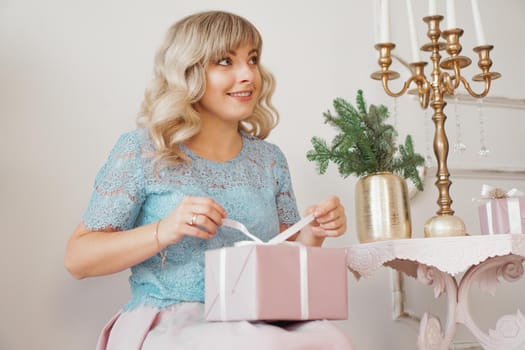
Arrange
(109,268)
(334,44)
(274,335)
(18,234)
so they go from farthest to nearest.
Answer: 1. (334,44)
2. (18,234)
3. (109,268)
4. (274,335)

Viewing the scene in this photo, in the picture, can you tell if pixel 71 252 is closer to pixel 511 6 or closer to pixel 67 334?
pixel 67 334

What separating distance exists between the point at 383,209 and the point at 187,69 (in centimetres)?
56

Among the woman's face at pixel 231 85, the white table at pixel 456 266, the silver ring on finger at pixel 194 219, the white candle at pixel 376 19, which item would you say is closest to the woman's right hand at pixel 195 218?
the silver ring on finger at pixel 194 219

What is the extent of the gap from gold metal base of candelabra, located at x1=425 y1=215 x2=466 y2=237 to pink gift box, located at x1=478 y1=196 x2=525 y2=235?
0.11 meters

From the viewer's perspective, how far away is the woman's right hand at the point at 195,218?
1.13 meters

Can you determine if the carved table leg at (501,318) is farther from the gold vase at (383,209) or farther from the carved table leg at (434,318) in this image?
the gold vase at (383,209)

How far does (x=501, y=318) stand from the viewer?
5.10 feet

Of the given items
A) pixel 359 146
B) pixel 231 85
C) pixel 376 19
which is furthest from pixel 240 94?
pixel 376 19

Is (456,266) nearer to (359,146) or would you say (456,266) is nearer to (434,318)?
(434,318)

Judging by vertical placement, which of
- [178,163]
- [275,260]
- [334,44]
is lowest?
[275,260]

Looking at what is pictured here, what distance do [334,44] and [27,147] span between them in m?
1.01

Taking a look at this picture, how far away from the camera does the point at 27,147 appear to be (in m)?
1.61

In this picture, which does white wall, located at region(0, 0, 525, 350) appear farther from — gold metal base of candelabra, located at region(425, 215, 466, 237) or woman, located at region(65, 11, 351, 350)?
gold metal base of candelabra, located at region(425, 215, 466, 237)

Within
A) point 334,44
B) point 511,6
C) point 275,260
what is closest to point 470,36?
point 511,6
